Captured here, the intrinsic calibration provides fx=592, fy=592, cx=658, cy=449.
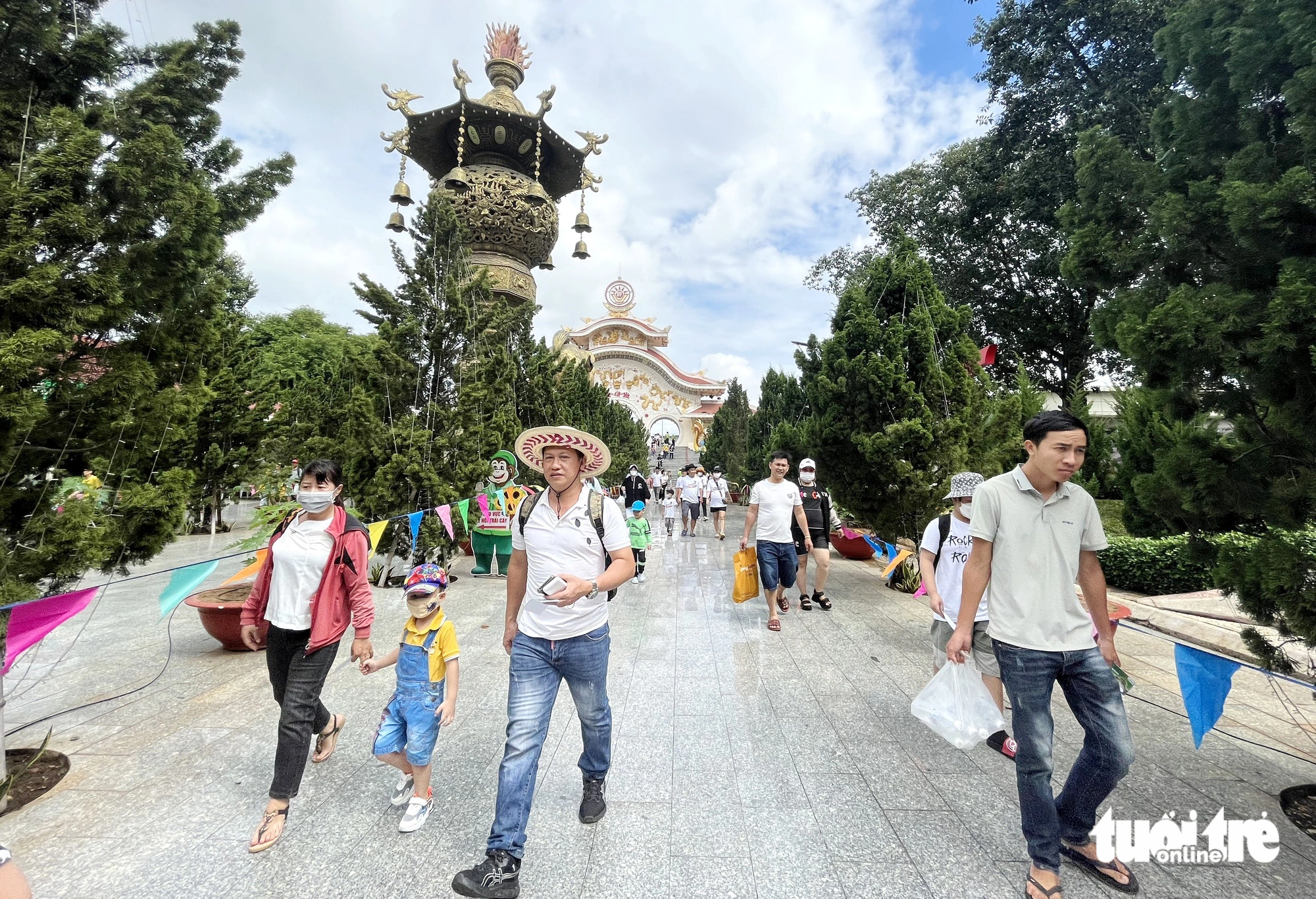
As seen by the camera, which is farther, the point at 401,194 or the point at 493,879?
the point at 401,194

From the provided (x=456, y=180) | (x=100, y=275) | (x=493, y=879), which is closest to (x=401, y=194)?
(x=456, y=180)

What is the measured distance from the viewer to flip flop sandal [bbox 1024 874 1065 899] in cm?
204

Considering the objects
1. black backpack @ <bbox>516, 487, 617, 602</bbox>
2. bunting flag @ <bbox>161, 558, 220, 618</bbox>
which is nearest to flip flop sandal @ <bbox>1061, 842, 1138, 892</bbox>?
black backpack @ <bbox>516, 487, 617, 602</bbox>

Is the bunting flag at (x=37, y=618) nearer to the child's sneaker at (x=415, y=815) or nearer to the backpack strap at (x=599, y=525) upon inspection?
the child's sneaker at (x=415, y=815)

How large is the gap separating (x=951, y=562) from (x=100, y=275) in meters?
4.79

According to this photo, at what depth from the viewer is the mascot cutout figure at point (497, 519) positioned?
8117 mm

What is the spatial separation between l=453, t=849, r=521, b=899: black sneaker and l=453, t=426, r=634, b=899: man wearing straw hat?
35 millimetres

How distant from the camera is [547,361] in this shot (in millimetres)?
12969

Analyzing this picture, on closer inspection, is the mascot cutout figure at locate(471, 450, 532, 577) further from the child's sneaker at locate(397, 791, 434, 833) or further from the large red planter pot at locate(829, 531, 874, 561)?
the large red planter pot at locate(829, 531, 874, 561)

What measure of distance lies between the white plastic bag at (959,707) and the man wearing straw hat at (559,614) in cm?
142

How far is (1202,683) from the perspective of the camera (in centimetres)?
261

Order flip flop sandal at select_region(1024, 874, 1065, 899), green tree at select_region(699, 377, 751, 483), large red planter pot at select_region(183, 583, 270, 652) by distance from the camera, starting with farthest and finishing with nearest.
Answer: green tree at select_region(699, 377, 751, 483)
large red planter pot at select_region(183, 583, 270, 652)
flip flop sandal at select_region(1024, 874, 1065, 899)

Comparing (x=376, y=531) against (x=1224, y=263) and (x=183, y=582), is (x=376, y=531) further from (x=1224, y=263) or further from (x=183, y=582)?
(x=1224, y=263)

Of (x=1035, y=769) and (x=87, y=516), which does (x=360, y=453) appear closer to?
(x=87, y=516)
